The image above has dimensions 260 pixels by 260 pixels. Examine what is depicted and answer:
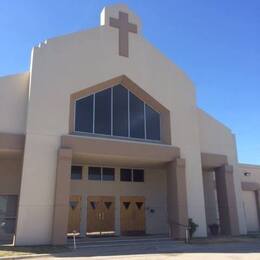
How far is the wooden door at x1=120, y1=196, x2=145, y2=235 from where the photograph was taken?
23.7 metres

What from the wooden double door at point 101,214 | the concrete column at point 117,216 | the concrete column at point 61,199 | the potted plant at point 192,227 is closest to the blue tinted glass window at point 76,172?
the wooden double door at point 101,214

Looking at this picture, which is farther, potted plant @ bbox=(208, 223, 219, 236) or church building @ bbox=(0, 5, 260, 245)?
potted plant @ bbox=(208, 223, 219, 236)

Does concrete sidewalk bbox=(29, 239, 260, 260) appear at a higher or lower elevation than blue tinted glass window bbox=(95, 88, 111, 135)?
lower

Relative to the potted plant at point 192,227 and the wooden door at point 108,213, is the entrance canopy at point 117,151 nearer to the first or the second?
the wooden door at point 108,213

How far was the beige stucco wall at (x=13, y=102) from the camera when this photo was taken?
18938mm

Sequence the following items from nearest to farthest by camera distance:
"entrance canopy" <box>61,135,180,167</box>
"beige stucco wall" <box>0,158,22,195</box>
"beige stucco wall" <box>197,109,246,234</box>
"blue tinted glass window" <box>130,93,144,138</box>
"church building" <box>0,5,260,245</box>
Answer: "church building" <box>0,5,260,245</box>, "entrance canopy" <box>61,135,180,167</box>, "beige stucco wall" <box>0,158,22,195</box>, "blue tinted glass window" <box>130,93,144,138</box>, "beige stucco wall" <box>197,109,246,234</box>

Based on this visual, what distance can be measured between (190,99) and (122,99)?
530cm

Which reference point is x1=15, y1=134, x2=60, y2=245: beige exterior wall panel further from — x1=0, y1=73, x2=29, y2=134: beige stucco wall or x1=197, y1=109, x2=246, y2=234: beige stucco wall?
x1=197, y1=109, x2=246, y2=234: beige stucco wall

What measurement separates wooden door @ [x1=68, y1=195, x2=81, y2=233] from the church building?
6 cm

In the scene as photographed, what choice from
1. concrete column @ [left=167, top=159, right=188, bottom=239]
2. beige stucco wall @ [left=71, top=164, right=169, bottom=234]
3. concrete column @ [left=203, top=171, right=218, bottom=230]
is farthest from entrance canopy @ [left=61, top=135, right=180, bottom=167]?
concrete column @ [left=203, top=171, right=218, bottom=230]

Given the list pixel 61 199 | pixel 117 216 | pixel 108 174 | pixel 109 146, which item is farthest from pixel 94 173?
pixel 61 199

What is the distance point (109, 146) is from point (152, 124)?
13.5 ft

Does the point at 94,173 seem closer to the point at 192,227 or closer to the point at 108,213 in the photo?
the point at 108,213

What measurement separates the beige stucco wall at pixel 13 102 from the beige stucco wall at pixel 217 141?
12824 millimetres
